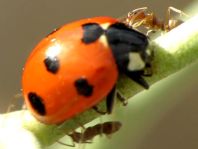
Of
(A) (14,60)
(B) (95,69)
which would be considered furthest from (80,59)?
(A) (14,60)

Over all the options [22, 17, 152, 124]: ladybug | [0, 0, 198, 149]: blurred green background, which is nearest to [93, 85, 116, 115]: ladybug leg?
[22, 17, 152, 124]: ladybug

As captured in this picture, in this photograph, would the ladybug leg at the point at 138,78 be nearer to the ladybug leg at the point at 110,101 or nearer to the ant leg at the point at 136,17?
the ladybug leg at the point at 110,101

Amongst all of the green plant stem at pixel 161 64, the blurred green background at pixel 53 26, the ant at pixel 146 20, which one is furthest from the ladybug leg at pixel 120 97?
the blurred green background at pixel 53 26

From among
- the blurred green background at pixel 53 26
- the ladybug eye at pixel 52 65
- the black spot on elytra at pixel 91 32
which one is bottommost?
the blurred green background at pixel 53 26

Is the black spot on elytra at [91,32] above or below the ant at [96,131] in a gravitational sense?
above

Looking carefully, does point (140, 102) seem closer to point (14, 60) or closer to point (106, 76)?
point (106, 76)

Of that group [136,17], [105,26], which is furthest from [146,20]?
[105,26]

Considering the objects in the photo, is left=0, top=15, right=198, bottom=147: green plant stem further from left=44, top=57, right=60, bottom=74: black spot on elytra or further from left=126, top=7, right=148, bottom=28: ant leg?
left=126, top=7, right=148, bottom=28: ant leg
